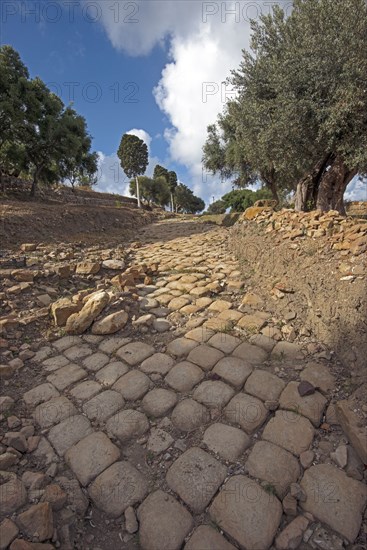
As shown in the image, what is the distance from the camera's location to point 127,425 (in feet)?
7.38

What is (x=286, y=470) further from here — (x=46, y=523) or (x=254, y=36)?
(x=254, y=36)

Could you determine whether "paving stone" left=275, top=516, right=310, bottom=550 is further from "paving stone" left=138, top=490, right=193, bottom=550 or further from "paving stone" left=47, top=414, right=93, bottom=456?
"paving stone" left=47, top=414, right=93, bottom=456

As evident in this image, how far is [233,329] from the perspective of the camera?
3562 mm

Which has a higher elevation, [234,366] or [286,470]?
[234,366]

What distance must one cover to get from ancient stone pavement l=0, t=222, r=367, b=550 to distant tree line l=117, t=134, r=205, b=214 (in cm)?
2539

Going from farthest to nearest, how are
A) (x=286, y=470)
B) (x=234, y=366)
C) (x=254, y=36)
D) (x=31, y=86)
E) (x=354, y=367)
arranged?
1. (x=31, y=86)
2. (x=254, y=36)
3. (x=234, y=366)
4. (x=354, y=367)
5. (x=286, y=470)

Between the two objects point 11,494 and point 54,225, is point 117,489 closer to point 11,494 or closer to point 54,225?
point 11,494

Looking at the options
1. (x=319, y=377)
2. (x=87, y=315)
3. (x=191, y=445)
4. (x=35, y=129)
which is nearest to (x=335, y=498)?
(x=191, y=445)

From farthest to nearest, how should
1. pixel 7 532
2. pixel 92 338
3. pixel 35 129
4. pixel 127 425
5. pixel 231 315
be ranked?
pixel 35 129 → pixel 231 315 → pixel 92 338 → pixel 127 425 → pixel 7 532

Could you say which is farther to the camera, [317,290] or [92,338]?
[317,290]

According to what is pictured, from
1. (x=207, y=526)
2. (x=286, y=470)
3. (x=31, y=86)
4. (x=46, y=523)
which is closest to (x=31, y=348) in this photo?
(x=46, y=523)

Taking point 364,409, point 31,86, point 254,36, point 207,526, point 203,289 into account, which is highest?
point 31,86

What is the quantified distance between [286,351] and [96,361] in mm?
2105

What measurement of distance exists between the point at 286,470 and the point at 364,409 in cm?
82
